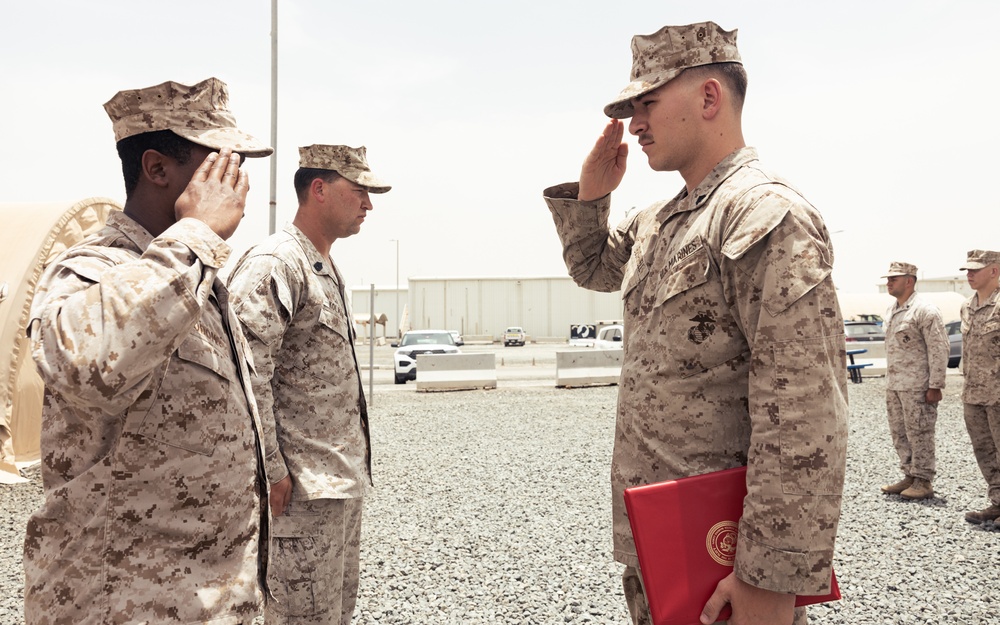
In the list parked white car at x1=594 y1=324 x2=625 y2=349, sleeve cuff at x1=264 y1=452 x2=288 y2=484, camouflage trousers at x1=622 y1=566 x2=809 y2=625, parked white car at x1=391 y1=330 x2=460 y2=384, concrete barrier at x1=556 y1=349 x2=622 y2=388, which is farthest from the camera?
parked white car at x1=594 y1=324 x2=625 y2=349

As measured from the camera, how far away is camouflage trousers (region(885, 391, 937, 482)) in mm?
6469

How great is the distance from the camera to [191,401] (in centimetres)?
168

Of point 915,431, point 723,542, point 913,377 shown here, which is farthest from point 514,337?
point 723,542

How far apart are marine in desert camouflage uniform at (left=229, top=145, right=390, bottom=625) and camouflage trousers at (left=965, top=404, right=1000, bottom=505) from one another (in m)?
5.66

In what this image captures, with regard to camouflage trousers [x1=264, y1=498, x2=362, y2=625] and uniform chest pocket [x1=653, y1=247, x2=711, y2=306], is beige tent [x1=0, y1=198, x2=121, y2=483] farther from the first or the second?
uniform chest pocket [x1=653, y1=247, x2=711, y2=306]

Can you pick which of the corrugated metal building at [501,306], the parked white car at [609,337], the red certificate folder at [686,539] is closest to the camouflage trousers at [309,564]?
the red certificate folder at [686,539]

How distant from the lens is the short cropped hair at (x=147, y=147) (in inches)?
73.0

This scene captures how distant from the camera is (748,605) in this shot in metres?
1.60

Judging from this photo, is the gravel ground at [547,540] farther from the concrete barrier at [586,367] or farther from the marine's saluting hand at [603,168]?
the concrete barrier at [586,367]

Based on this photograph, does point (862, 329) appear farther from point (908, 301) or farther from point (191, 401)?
point (191, 401)

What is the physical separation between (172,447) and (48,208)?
24.5 feet

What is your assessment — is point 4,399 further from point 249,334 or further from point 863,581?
point 863,581

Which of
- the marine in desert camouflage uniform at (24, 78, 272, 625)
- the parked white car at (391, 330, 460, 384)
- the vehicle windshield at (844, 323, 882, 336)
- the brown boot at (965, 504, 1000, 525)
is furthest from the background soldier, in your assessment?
the vehicle windshield at (844, 323, 882, 336)

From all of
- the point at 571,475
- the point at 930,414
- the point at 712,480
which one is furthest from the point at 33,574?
the point at 930,414
